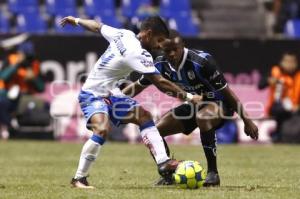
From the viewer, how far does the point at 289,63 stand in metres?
21.3

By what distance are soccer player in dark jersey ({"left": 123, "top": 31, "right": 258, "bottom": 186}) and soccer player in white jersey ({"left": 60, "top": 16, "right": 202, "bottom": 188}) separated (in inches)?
15.3

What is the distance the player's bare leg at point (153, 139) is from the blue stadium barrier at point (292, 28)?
1504cm

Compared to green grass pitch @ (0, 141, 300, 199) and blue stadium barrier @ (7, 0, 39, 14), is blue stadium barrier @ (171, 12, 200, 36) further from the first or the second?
green grass pitch @ (0, 141, 300, 199)

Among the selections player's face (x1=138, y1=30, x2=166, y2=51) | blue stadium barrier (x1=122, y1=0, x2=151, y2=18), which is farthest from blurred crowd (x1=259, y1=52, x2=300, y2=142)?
player's face (x1=138, y1=30, x2=166, y2=51)

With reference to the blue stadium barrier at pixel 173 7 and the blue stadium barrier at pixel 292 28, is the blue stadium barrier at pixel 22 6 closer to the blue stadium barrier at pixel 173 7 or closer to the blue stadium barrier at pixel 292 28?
the blue stadium barrier at pixel 173 7

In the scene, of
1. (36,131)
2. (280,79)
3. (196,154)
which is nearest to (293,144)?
(280,79)

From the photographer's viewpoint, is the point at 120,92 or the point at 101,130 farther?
the point at 120,92

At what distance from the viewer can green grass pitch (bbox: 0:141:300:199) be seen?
30.8ft

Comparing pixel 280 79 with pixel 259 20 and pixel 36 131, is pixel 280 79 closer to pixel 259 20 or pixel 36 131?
pixel 259 20

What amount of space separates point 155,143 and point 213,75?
3.58 feet

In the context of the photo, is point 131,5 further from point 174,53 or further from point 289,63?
point 174,53

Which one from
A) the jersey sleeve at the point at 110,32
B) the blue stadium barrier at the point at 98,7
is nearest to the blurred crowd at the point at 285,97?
the blue stadium barrier at the point at 98,7

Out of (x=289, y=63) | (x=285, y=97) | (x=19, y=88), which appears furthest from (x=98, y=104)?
(x=285, y=97)

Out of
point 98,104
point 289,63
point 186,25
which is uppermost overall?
point 98,104
